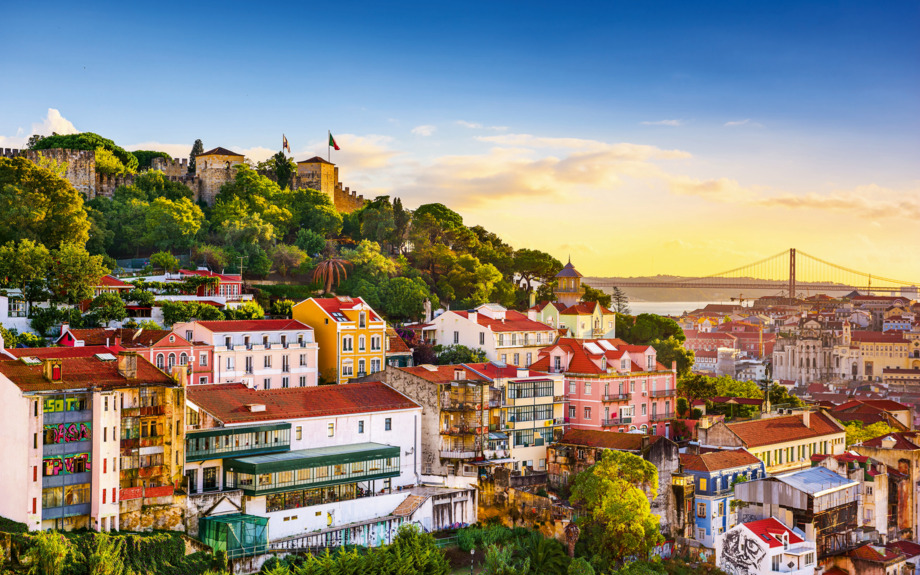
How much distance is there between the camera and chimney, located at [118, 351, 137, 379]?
106ft

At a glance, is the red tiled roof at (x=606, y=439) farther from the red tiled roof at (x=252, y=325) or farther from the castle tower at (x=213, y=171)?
the castle tower at (x=213, y=171)

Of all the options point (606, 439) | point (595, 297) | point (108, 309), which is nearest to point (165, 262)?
point (108, 309)

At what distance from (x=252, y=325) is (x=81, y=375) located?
1416 centimetres

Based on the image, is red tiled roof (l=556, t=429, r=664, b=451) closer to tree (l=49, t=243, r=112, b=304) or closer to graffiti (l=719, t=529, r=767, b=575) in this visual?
graffiti (l=719, t=529, r=767, b=575)

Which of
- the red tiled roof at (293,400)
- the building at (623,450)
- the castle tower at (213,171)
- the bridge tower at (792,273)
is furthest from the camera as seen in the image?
the bridge tower at (792,273)

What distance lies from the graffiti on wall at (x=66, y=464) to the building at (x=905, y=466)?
38550mm

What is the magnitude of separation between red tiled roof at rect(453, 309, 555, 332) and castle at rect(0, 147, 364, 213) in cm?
2849

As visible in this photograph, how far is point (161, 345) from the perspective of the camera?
41.6 meters

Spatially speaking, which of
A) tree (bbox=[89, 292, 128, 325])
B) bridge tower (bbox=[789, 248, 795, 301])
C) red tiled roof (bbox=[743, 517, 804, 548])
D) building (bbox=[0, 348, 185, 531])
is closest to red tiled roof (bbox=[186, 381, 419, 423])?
building (bbox=[0, 348, 185, 531])

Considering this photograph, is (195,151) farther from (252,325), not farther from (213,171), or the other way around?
(252,325)

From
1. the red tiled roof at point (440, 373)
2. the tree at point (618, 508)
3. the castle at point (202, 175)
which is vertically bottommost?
the tree at point (618, 508)

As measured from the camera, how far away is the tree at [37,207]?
53594mm

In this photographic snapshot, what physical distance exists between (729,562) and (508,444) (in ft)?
34.7

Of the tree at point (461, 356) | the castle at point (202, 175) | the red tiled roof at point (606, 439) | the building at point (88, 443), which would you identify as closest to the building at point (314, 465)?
the building at point (88, 443)
